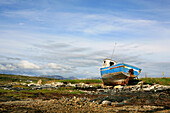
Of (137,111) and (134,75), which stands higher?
(134,75)

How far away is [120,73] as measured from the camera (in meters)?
36.4

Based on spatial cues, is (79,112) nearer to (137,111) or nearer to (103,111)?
(103,111)

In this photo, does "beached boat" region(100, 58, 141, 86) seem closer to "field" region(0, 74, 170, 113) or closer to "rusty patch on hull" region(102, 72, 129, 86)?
"rusty patch on hull" region(102, 72, 129, 86)

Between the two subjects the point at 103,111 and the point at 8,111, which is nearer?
the point at 8,111

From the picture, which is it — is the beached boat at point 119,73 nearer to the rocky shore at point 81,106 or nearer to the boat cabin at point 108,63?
the boat cabin at point 108,63

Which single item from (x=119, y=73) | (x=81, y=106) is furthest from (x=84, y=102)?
(x=119, y=73)

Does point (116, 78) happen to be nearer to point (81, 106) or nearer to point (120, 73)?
point (120, 73)

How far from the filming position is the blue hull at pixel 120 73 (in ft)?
119

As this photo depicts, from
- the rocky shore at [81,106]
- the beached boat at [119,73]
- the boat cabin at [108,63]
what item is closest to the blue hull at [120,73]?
the beached boat at [119,73]

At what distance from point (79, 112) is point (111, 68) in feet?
90.1

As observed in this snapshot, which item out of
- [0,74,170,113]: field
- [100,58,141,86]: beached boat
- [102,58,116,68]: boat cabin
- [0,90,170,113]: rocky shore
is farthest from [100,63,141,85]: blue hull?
[0,90,170,113]: rocky shore

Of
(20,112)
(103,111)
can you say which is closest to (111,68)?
(103,111)

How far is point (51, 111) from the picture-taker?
11.1 meters

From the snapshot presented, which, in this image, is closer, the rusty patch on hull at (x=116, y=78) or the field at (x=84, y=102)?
the field at (x=84, y=102)
